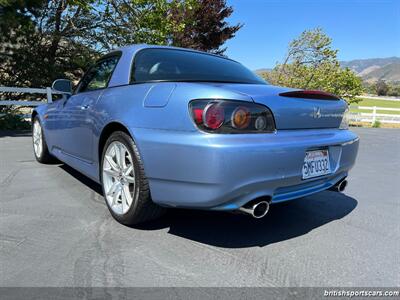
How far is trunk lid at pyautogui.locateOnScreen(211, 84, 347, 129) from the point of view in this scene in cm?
257

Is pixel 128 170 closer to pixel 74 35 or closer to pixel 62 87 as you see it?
pixel 62 87

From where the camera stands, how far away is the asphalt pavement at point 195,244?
2.28 m

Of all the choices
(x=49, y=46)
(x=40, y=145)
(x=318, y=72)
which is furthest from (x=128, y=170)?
(x=318, y=72)

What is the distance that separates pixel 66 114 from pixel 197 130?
2293mm

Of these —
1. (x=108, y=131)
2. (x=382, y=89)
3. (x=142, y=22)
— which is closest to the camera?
(x=108, y=131)

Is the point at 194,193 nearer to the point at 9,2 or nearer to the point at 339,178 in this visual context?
the point at 339,178

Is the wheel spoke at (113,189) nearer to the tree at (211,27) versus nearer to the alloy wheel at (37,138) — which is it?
the alloy wheel at (37,138)

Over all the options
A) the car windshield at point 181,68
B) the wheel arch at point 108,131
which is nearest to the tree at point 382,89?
the car windshield at point 181,68

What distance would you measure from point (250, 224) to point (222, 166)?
42.8 inches

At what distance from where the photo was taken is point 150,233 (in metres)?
2.92

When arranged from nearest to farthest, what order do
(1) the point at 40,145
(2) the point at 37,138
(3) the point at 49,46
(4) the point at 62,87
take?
(4) the point at 62,87
(1) the point at 40,145
(2) the point at 37,138
(3) the point at 49,46

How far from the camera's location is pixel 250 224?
3.20 meters

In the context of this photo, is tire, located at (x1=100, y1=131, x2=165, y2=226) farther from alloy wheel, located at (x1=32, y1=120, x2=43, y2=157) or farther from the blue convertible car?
alloy wheel, located at (x1=32, y1=120, x2=43, y2=157)

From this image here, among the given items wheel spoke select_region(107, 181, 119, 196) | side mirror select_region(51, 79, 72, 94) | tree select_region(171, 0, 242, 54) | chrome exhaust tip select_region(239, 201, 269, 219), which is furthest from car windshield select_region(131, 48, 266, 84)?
tree select_region(171, 0, 242, 54)
